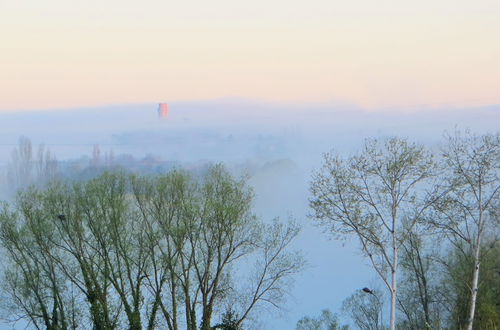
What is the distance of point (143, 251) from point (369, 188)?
1076 cm

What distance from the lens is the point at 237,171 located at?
3094 centimetres

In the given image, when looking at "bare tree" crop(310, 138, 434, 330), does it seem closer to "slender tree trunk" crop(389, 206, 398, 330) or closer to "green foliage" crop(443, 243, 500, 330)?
"slender tree trunk" crop(389, 206, 398, 330)

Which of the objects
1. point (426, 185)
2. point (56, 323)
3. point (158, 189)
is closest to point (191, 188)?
point (158, 189)

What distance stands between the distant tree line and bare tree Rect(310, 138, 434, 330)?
24.0ft

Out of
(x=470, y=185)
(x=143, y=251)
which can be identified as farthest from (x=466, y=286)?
(x=143, y=251)

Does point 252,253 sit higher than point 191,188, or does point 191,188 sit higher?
point 191,188

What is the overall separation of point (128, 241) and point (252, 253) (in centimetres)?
470

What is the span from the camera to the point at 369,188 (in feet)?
72.8

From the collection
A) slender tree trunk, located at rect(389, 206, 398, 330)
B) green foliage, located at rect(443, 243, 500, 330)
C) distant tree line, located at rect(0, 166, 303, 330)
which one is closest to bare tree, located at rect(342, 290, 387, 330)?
green foliage, located at rect(443, 243, 500, 330)

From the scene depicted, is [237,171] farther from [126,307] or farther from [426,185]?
[426,185]

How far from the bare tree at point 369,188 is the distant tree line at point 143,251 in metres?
7.33

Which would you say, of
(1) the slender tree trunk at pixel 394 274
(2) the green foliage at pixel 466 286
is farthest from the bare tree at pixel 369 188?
(2) the green foliage at pixel 466 286

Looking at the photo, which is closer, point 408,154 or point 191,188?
point 408,154

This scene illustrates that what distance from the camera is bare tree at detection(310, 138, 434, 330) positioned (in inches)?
855
